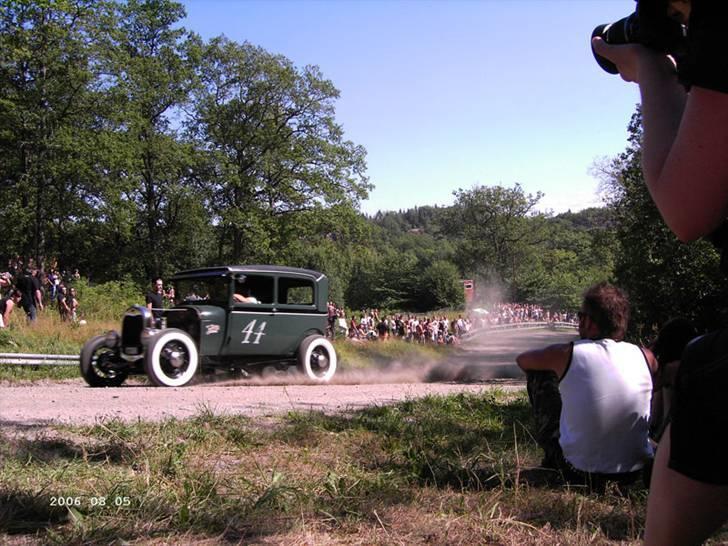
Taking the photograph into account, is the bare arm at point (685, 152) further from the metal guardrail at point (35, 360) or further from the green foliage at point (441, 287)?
the green foliage at point (441, 287)

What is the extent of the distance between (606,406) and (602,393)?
69 mm

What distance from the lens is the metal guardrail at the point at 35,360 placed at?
10203 millimetres

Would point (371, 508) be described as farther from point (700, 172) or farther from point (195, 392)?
point (195, 392)

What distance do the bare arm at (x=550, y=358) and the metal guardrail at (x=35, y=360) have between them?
9.47 m

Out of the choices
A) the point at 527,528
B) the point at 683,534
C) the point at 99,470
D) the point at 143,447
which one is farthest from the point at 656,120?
the point at 143,447

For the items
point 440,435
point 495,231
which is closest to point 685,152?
point 440,435

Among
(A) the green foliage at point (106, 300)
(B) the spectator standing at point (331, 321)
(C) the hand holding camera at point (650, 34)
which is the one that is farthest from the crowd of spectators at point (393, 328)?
(C) the hand holding camera at point (650, 34)

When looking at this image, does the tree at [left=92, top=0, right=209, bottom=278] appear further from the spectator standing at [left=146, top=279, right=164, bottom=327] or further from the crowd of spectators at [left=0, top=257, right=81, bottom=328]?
the spectator standing at [left=146, top=279, right=164, bottom=327]

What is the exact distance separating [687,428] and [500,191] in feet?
286

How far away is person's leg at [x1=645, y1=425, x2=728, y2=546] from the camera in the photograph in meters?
1.23

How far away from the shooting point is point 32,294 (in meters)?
15.8

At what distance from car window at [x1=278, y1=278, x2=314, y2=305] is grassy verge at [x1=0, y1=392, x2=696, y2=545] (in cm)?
654

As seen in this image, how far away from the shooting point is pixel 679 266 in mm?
13906

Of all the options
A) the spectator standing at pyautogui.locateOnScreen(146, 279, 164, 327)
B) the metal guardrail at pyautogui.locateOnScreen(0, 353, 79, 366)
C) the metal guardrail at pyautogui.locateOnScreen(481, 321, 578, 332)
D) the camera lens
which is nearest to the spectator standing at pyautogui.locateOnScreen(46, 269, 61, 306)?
the spectator standing at pyautogui.locateOnScreen(146, 279, 164, 327)
